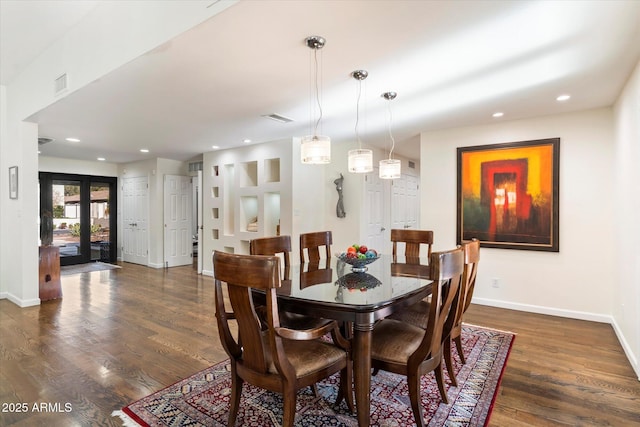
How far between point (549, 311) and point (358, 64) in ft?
11.9

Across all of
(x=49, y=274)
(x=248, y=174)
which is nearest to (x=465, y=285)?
(x=248, y=174)

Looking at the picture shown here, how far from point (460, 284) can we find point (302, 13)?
186 cm

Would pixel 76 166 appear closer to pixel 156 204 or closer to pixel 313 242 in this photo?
pixel 156 204

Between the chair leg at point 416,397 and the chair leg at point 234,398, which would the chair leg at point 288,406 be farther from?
the chair leg at point 416,397

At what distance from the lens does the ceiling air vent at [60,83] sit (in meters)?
3.17

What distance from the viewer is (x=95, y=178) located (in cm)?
790

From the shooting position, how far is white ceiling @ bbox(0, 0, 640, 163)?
1.94 metres

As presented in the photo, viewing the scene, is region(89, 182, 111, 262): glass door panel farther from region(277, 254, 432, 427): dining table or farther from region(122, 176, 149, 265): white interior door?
region(277, 254, 432, 427): dining table

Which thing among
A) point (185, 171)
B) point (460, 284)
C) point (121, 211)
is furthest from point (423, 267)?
point (121, 211)

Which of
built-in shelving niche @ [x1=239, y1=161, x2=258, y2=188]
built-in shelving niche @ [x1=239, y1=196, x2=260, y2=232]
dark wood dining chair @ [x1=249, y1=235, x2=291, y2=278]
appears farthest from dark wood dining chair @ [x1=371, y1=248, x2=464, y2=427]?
built-in shelving niche @ [x1=239, y1=161, x2=258, y2=188]

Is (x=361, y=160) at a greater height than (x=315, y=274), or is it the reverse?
(x=361, y=160)

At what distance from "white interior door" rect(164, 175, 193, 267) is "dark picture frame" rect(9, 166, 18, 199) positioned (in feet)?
9.67

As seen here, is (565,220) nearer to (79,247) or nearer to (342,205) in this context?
(342,205)

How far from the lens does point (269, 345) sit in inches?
65.9
